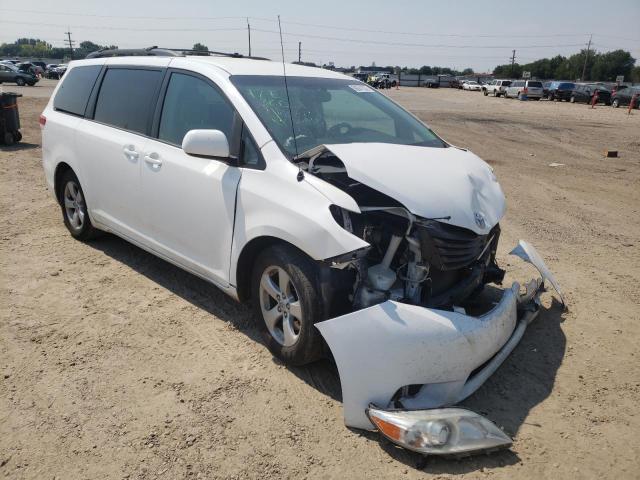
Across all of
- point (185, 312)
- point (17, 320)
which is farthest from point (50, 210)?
point (185, 312)

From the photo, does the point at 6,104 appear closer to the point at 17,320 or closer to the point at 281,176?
the point at 17,320

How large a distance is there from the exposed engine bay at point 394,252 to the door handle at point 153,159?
1304mm

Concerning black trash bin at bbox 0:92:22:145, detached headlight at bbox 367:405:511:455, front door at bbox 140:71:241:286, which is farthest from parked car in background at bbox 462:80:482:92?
detached headlight at bbox 367:405:511:455

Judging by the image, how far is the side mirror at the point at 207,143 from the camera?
3.22m

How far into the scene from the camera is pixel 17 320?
3857mm

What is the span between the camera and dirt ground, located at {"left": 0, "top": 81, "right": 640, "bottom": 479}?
8.39 ft

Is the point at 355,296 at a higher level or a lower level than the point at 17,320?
higher

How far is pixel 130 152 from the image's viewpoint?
414 cm

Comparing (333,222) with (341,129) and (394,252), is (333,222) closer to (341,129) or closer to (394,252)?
(394,252)

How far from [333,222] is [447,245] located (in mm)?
679

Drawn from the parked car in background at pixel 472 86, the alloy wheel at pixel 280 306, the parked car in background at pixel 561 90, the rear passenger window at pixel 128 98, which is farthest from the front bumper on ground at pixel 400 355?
the parked car in background at pixel 472 86

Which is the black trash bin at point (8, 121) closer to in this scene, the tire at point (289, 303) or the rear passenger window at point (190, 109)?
the rear passenger window at point (190, 109)

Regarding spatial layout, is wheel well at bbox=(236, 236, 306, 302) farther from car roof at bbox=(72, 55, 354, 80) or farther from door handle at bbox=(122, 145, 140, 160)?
door handle at bbox=(122, 145, 140, 160)

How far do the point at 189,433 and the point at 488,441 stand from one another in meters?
1.56
